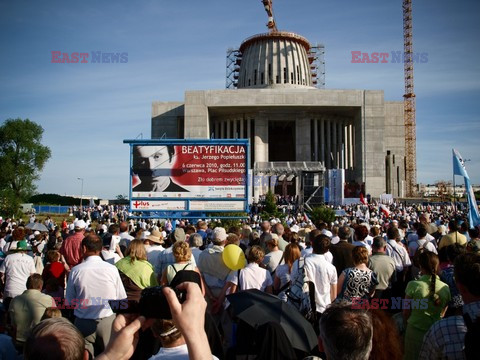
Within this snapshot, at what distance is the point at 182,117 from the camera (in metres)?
58.4

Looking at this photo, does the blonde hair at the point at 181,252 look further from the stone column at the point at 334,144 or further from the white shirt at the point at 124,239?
the stone column at the point at 334,144

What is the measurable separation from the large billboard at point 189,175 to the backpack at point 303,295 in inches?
433

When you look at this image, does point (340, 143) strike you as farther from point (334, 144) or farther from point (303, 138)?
point (303, 138)

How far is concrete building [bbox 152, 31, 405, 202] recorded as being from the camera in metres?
51.6

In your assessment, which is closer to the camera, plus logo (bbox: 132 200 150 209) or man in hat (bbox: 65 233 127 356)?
man in hat (bbox: 65 233 127 356)

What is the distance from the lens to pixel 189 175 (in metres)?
16.5

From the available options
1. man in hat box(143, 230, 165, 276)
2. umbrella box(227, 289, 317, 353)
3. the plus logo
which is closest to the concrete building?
the plus logo

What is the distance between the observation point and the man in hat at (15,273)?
6564mm

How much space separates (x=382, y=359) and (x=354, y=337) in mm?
334

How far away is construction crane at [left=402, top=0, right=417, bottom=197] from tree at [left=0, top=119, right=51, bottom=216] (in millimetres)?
65271

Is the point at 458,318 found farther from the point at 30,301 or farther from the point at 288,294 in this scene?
the point at 30,301

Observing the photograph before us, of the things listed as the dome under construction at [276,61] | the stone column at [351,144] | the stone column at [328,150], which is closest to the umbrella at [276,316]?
the stone column at [328,150]

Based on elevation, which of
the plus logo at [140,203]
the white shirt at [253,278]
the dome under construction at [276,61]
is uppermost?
the dome under construction at [276,61]

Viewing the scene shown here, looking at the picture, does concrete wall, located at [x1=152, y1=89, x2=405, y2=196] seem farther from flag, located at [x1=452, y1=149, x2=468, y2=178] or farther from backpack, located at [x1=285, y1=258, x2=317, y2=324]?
backpack, located at [x1=285, y1=258, x2=317, y2=324]
